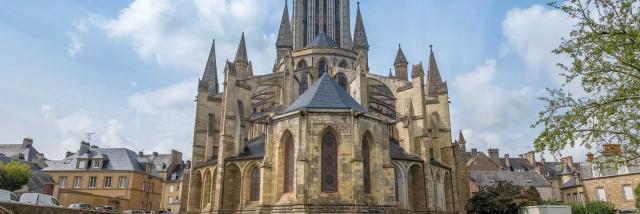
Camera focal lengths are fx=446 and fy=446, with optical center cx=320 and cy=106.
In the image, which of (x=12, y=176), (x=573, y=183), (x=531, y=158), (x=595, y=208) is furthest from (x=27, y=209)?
(x=531, y=158)

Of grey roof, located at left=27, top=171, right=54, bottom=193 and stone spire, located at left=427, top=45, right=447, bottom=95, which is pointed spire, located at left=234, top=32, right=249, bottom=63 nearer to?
stone spire, located at left=427, top=45, right=447, bottom=95

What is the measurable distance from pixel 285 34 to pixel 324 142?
27766 mm

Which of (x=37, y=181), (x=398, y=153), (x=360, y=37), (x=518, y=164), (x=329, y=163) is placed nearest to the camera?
(x=329, y=163)

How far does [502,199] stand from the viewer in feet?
74.8

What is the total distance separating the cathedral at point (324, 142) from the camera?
1557cm

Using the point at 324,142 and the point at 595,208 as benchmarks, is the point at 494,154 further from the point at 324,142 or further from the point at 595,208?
the point at 324,142

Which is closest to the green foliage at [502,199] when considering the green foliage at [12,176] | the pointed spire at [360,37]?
the pointed spire at [360,37]

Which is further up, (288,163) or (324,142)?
(324,142)

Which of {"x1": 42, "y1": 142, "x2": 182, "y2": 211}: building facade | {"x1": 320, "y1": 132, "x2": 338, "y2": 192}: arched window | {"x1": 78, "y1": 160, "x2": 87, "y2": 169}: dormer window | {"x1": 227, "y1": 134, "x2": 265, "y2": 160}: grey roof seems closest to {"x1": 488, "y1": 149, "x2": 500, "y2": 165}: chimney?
{"x1": 227, "y1": 134, "x2": 265, "y2": 160}: grey roof

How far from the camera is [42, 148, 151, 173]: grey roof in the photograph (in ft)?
119

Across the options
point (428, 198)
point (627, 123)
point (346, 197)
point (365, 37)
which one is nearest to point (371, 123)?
point (346, 197)

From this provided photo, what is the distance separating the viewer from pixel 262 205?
16.0 metres

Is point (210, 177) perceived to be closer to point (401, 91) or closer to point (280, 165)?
point (280, 165)

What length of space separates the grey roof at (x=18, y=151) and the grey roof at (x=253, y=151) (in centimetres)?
2763
